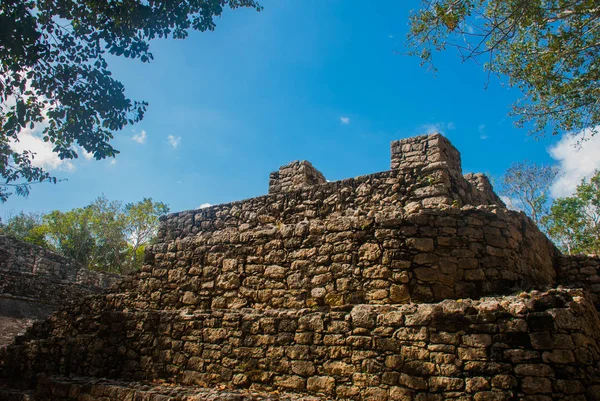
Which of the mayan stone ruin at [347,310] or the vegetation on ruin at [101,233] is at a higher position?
the vegetation on ruin at [101,233]

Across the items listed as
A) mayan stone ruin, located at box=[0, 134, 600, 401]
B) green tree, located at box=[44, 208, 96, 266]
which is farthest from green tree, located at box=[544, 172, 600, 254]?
green tree, located at box=[44, 208, 96, 266]

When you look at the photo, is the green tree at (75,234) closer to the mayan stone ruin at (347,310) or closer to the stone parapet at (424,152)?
the mayan stone ruin at (347,310)

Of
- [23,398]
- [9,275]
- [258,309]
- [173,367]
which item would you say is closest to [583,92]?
[258,309]

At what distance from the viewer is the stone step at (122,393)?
17.7 feet

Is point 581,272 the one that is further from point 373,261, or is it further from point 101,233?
point 101,233

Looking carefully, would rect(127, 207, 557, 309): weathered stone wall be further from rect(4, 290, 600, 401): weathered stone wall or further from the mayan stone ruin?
rect(4, 290, 600, 401): weathered stone wall

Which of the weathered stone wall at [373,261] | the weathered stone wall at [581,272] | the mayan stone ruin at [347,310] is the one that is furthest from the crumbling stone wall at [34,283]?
the weathered stone wall at [581,272]

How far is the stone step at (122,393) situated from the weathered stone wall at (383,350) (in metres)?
0.22

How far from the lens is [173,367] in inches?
262

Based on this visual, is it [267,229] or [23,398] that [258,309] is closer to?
[267,229]

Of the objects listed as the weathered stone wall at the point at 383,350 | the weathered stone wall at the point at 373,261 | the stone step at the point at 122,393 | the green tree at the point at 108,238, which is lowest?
the stone step at the point at 122,393

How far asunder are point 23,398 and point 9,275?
730cm

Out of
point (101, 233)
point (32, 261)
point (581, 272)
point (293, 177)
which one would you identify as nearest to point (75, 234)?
point (101, 233)

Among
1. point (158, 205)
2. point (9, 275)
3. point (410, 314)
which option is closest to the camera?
point (410, 314)
